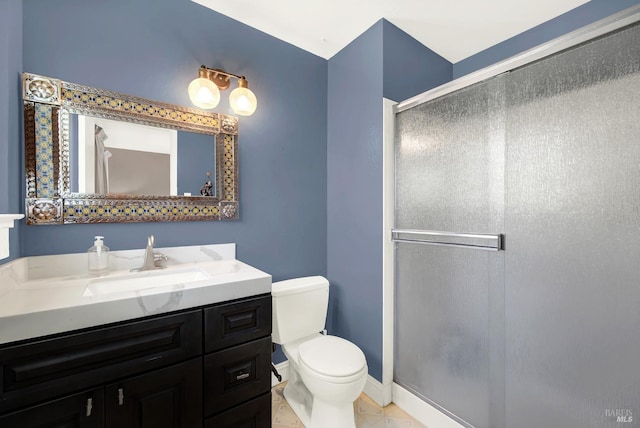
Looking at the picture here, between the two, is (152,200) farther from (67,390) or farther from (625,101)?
(625,101)

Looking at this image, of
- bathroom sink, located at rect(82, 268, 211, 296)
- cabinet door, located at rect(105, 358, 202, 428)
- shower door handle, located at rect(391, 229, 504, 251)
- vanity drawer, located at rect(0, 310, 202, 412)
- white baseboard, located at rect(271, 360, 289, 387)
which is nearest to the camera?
vanity drawer, located at rect(0, 310, 202, 412)

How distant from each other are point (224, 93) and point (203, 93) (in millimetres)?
242

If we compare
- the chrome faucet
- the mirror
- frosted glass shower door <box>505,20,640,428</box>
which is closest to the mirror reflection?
the mirror

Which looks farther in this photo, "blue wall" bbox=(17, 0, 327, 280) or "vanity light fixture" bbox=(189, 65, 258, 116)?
"vanity light fixture" bbox=(189, 65, 258, 116)

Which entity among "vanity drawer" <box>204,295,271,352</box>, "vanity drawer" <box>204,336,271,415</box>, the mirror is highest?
the mirror

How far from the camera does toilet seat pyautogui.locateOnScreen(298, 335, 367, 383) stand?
4.48ft

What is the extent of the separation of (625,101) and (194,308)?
1820 millimetres

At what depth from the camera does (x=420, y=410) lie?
5.33ft

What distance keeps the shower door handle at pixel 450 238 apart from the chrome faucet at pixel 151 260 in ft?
4.56

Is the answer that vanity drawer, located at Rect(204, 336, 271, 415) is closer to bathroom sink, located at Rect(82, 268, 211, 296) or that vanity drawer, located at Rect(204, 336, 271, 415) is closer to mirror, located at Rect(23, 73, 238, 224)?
bathroom sink, located at Rect(82, 268, 211, 296)

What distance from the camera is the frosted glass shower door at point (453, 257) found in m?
1.34

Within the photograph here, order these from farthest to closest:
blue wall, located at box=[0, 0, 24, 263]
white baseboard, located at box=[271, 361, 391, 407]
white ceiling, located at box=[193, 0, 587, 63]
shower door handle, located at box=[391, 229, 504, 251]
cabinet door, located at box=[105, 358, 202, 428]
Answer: white baseboard, located at box=[271, 361, 391, 407] → white ceiling, located at box=[193, 0, 587, 63] → shower door handle, located at box=[391, 229, 504, 251] → blue wall, located at box=[0, 0, 24, 263] → cabinet door, located at box=[105, 358, 202, 428]

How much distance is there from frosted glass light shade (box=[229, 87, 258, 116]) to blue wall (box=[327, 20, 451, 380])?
0.73 m

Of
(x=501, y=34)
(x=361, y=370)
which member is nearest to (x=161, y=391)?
(x=361, y=370)
